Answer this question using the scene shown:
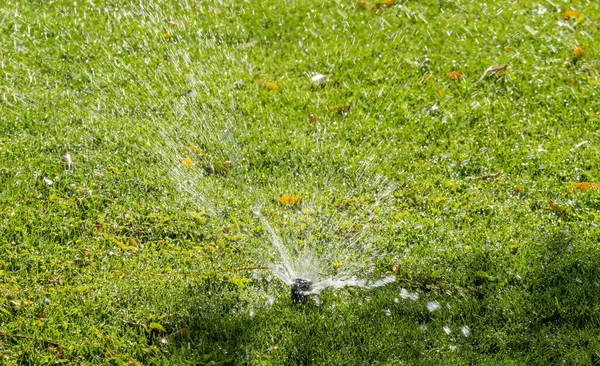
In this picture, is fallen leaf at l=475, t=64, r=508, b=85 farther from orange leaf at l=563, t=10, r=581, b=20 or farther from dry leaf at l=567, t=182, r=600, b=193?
dry leaf at l=567, t=182, r=600, b=193

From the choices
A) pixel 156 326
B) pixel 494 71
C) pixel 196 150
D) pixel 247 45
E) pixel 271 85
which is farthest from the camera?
pixel 247 45

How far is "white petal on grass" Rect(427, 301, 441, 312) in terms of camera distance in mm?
3641

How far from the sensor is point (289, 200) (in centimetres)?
440

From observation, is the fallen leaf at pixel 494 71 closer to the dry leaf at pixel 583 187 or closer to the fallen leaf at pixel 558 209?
the dry leaf at pixel 583 187

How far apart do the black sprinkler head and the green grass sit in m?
0.05

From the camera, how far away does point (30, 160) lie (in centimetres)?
464

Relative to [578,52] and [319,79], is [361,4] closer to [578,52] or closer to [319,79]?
[319,79]

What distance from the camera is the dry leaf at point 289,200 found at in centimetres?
438

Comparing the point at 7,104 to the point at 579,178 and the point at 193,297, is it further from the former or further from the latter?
the point at 579,178

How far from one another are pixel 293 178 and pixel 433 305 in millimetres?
1309

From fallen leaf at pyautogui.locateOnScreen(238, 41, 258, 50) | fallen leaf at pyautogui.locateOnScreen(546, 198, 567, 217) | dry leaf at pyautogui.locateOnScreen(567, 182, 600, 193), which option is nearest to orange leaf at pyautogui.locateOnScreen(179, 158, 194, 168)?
fallen leaf at pyautogui.locateOnScreen(238, 41, 258, 50)

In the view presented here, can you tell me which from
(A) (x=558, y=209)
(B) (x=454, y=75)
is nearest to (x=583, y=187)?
(A) (x=558, y=209)

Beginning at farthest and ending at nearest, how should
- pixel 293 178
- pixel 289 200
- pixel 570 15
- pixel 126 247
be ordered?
pixel 570 15, pixel 293 178, pixel 289 200, pixel 126 247

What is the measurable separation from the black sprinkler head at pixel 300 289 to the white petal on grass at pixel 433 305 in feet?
1.88
